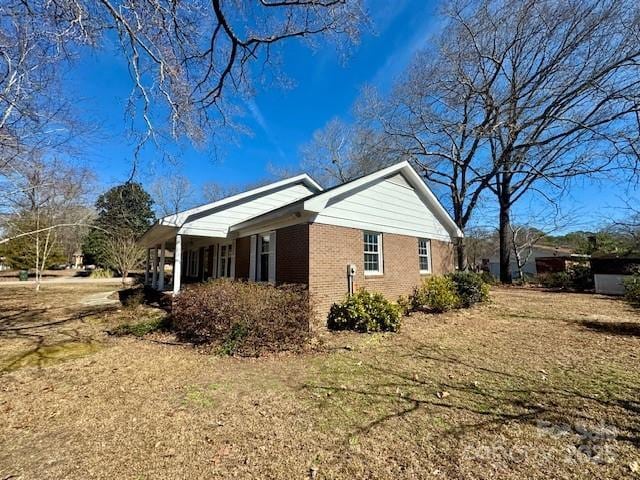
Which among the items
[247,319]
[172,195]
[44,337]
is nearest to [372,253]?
[247,319]

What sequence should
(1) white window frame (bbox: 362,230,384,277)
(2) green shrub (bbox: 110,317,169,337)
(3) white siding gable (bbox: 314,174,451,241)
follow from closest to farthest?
(2) green shrub (bbox: 110,317,169,337)
(3) white siding gable (bbox: 314,174,451,241)
(1) white window frame (bbox: 362,230,384,277)

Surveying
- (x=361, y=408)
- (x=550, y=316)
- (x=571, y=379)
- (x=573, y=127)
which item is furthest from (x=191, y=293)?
(x=573, y=127)

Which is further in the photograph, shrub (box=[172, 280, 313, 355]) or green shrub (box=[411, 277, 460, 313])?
green shrub (box=[411, 277, 460, 313])

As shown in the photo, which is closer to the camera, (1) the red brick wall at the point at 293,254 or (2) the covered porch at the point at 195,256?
(1) the red brick wall at the point at 293,254

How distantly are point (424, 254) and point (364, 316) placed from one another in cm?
574

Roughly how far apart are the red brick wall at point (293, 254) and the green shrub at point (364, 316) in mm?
1319

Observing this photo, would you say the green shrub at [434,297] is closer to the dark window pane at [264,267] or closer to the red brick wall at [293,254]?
the red brick wall at [293,254]

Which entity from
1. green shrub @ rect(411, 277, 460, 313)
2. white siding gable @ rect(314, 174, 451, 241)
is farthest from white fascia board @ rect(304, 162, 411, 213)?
green shrub @ rect(411, 277, 460, 313)

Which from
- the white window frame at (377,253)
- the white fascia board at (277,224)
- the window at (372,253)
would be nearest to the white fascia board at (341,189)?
the white fascia board at (277,224)

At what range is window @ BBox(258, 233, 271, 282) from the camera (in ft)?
34.0

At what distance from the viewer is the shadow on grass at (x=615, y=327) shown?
7.44 metres

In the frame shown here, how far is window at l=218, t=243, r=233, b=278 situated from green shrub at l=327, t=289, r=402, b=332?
238 inches

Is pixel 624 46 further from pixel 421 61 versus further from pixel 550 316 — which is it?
pixel 550 316

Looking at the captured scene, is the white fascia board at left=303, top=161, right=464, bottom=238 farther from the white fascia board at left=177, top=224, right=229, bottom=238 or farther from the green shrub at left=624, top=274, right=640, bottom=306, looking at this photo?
the green shrub at left=624, top=274, right=640, bottom=306
